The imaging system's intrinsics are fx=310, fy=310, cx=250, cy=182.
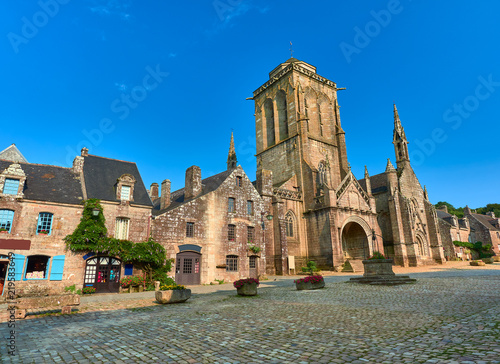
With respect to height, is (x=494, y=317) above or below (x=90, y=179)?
below

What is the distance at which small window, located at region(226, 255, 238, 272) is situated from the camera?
958 inches

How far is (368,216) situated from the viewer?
3553cm

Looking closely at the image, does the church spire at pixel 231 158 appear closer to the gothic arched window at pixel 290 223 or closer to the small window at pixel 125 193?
the gothic arched window at pixel 290 223

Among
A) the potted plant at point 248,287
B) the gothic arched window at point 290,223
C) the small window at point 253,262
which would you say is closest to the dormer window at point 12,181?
the potted plant at point 248,287

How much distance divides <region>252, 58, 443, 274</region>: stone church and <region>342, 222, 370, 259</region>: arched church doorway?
0.37ft

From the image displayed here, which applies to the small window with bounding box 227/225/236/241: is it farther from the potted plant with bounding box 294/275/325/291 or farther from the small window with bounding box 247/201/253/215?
the potted plant with bounding box 294/275/325/291

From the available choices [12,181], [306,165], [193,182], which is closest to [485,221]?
[306,165]

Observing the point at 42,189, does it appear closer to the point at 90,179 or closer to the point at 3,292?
the point at 90,179

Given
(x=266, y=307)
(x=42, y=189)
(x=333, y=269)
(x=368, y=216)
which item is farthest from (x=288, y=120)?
(x=266, y=307)

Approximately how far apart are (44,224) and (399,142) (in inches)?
1648

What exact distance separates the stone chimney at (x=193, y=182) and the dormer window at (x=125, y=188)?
5.44 metres

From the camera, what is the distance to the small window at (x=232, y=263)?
24.3 meters

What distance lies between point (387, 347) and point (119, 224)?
18474 mm

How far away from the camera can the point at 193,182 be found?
2575 cm
